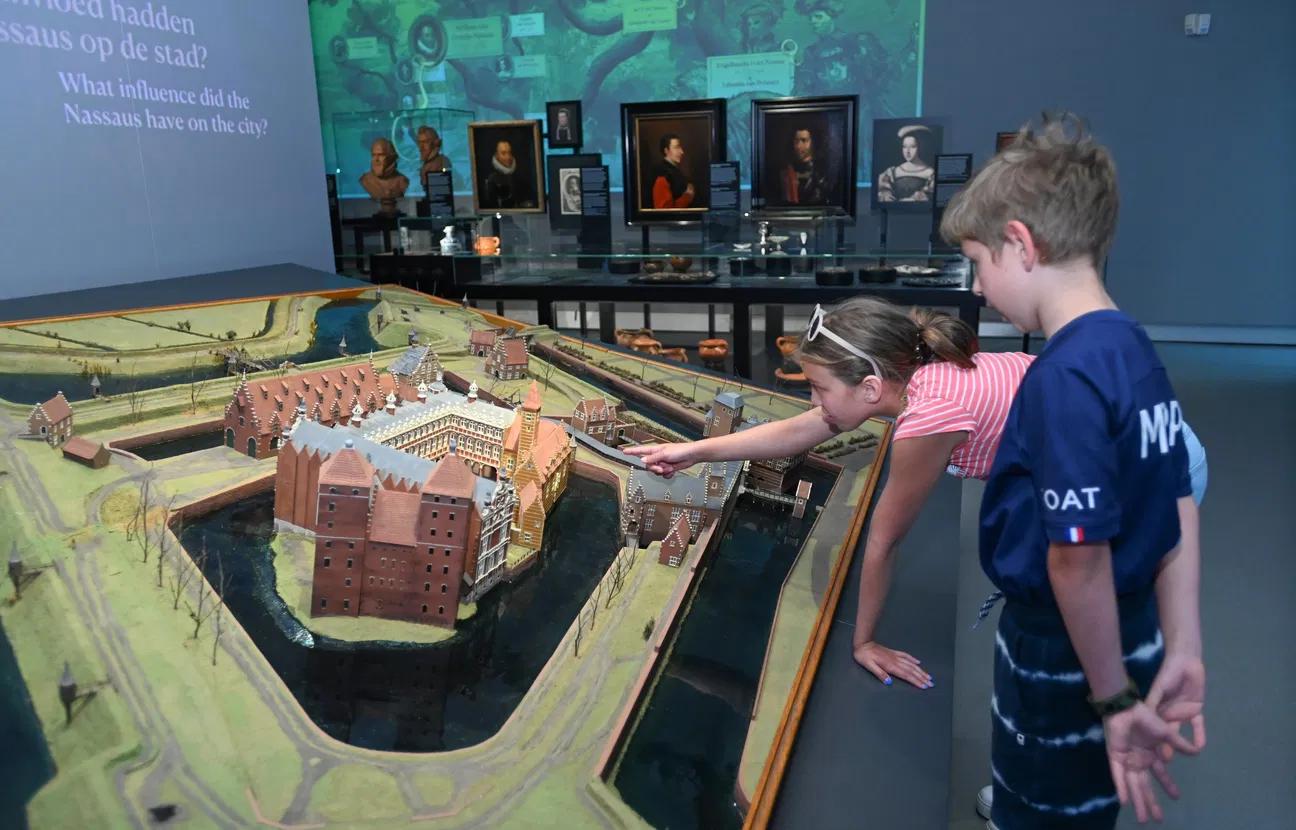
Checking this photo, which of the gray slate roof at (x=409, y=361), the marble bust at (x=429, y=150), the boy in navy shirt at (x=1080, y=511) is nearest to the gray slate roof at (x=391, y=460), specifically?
the gray slate roof at (x=409, y=361)

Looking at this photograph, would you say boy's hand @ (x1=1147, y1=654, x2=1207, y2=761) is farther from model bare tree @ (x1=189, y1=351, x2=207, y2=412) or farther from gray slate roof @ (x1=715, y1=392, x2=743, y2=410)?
model bare tree @ (x1=189, y1=351, x2=207, y2=412)

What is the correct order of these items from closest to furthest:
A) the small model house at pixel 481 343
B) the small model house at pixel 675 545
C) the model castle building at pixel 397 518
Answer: the model castle building at pixel 397 518 < the small model house at pixel 675 545 < the small model house at pixel 481 343

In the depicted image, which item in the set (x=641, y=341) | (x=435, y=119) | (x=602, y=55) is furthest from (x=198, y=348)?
(x=602, y=55)

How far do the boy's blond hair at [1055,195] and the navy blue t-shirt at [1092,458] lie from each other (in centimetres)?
14

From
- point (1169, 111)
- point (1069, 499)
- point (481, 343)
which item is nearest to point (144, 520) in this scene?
point (481, 343)

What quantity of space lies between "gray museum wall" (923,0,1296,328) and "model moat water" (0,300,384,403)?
7767 millimetres

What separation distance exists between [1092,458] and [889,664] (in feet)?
3.97

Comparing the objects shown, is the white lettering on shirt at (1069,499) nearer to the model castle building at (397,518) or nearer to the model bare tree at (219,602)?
the model castle building at (397,518)

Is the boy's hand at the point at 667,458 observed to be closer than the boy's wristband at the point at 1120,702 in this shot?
No

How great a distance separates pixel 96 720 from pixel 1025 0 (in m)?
10.9

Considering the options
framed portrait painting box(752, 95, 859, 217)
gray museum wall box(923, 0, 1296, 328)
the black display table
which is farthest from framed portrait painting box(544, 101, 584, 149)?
gray museum wall box(923, 0, 1296, 328)

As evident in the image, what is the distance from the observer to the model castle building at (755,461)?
11.2 ft

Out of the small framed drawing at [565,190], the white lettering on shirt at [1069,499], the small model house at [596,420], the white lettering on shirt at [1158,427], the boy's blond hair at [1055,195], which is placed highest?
the small framed drawing at [565,190]

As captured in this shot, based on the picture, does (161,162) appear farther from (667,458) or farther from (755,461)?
(667,458)
